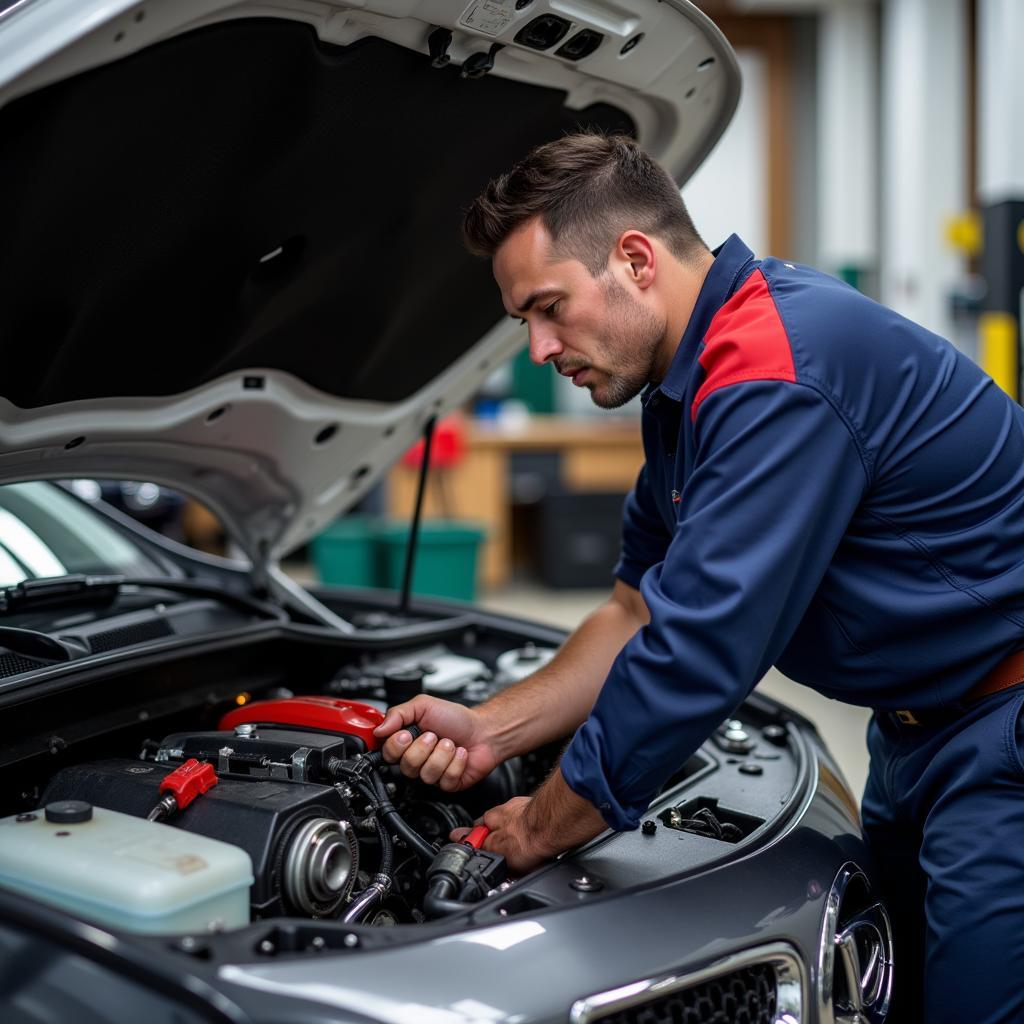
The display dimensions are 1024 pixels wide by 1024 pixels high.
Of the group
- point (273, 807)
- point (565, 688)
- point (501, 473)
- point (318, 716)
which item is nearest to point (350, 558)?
point (501, 473)

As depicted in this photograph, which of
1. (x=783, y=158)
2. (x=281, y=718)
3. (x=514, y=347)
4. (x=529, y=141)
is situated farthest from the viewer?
(x=783, y=158)

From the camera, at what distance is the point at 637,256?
149 cm

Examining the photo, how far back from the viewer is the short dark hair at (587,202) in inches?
58.0

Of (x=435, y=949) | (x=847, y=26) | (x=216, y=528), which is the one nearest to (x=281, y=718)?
(x=435, y=949)

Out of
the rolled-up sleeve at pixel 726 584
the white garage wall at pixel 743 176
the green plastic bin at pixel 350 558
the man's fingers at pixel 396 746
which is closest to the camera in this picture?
the rolled-up sleeve at pixel 726 584

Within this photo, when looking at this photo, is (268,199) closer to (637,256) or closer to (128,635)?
(637,256)

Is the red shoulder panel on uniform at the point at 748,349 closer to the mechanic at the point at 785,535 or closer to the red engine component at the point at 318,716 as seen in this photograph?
the mechanic at the point at 785,535

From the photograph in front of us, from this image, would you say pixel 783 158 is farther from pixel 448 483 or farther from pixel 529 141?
pixel 529 141

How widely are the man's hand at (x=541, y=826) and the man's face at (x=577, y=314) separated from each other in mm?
535

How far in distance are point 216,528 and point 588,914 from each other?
6.31 metres

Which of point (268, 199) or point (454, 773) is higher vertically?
point (268, 199)

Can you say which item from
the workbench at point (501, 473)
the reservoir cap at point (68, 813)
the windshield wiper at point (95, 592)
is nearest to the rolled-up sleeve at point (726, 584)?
the reservoir cap at point (68, 813)

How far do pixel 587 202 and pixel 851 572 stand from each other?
584 mm

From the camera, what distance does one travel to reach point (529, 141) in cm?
183
